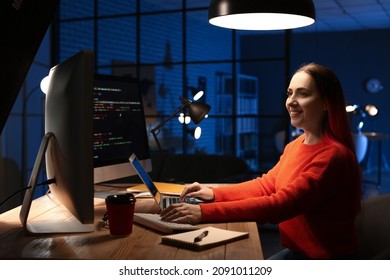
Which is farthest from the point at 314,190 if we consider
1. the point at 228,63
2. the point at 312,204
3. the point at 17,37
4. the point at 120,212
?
the point at 228,63

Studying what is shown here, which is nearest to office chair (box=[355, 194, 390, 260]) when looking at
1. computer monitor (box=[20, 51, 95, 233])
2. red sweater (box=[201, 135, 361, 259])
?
red sweater (box=[201, 135, 361, 259])

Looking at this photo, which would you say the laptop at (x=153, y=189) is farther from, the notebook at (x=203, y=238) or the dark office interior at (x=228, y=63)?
the dark office interior at (x=228, y=63)

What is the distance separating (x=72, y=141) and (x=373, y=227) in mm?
920

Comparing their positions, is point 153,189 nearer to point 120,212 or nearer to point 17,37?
point 120,212

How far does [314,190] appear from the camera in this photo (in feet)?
4.40

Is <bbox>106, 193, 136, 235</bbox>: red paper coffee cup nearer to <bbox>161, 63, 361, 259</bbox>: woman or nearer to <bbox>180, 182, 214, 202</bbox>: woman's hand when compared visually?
<bbox>161, 63, 361, 259</bbox>: woman

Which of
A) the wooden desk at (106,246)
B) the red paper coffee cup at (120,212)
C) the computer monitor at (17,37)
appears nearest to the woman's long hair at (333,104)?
the wooden desk at (106,246)

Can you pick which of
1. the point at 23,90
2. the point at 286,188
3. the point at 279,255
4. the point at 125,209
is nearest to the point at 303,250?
the point at 279,255

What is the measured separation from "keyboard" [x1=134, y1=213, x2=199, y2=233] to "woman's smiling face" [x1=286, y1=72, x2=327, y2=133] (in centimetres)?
50

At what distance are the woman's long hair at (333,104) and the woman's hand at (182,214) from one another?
489 millimetres

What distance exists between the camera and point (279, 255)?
1.54m

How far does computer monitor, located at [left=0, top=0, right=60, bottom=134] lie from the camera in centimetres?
111
